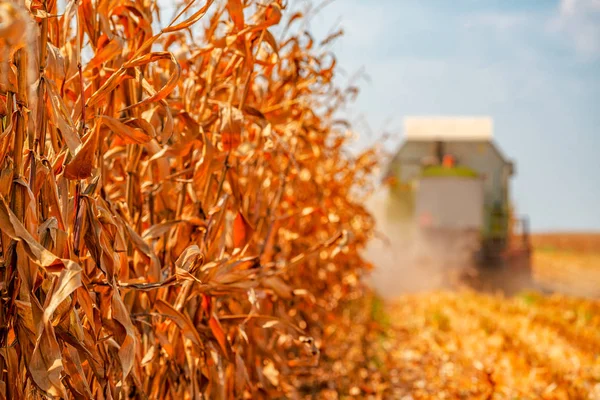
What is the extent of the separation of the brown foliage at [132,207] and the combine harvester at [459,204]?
9.57m

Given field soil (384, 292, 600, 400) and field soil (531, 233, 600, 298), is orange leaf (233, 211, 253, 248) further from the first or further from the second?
field soil (531, 233, 600, 298)

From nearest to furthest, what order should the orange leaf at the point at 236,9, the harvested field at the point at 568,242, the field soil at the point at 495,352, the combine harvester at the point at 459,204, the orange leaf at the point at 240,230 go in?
1. the orange leaf at the point at 236,9
2. the orange leaf at the point at 240,230
3. the field soil at the point at 495,352
4. the combine harvester at the point at 459,204
5. the harvested field at the point at 568,242

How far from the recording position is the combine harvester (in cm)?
1182

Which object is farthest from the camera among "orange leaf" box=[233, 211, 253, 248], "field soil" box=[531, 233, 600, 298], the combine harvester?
"field soil" box=[531, 233, 600, 298]

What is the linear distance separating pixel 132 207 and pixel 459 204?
10.9 m

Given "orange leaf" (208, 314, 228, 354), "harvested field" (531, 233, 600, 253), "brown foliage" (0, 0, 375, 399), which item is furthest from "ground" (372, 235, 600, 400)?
"harvested field" (531, 233, 600, 253)

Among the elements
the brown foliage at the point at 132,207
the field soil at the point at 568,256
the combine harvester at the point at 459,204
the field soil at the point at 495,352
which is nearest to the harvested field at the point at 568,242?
the field soil at the point at 568,256

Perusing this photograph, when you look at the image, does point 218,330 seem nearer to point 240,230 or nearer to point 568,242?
point 240,230

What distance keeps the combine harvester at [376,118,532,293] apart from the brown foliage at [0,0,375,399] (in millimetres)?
9569

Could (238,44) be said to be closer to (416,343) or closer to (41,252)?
(41,252)

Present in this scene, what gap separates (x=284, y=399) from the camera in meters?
3.05

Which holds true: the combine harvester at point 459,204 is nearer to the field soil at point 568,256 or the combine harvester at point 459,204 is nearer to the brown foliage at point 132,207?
the brown foliage at point 132,207

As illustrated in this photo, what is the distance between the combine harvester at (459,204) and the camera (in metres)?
11.8

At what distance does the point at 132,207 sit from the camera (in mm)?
1616
